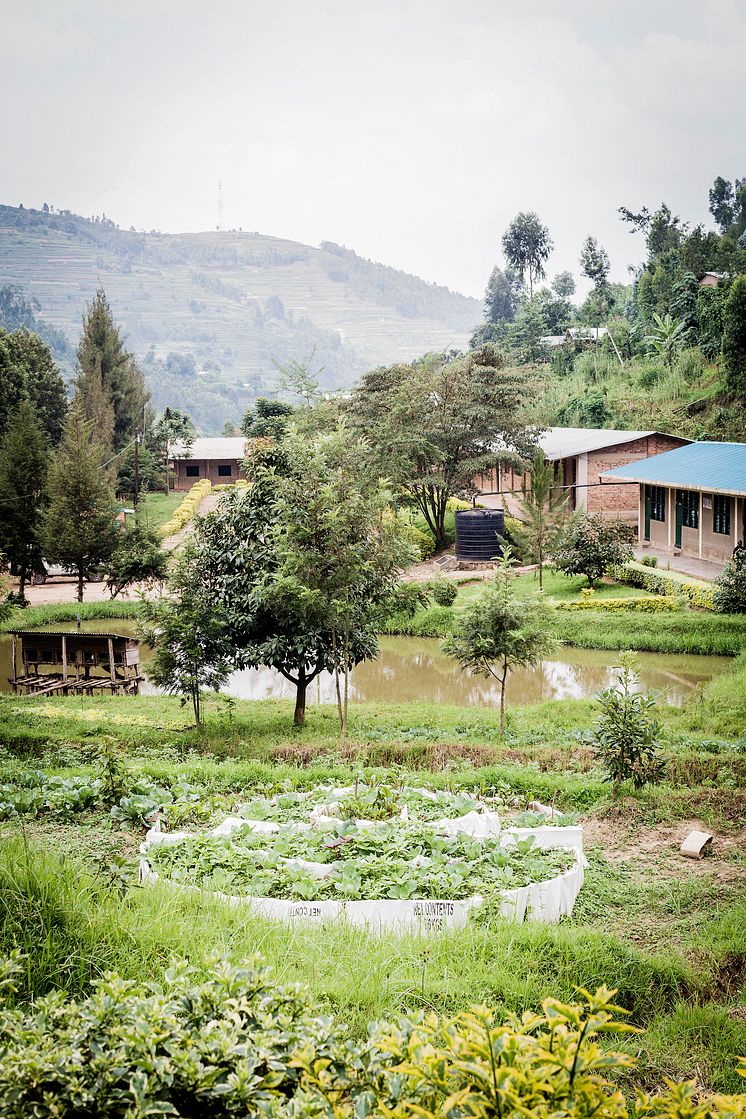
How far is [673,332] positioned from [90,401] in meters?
27.4

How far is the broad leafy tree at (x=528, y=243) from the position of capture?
72.5m

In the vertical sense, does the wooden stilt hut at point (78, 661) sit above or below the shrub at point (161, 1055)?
below

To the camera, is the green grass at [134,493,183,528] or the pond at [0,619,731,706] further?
the green grass at [134,493,183,528]

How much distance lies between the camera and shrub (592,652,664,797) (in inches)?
334

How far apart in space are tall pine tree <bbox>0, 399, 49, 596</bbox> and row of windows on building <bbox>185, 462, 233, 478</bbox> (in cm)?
2326

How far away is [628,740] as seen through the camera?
8469 mm

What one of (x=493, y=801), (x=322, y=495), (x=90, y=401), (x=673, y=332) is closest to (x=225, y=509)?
(x=322, y=495)

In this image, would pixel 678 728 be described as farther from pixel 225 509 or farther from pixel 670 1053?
pixel 670 1053

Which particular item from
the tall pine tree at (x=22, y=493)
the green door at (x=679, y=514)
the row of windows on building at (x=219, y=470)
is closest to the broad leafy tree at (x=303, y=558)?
the green door at (x=679, y=514)

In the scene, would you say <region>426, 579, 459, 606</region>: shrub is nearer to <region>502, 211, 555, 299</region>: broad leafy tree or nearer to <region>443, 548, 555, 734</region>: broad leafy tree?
<region>443, 548, 555, 734</region>: broad leafy tree

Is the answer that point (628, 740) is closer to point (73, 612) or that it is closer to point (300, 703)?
point (300, 703)

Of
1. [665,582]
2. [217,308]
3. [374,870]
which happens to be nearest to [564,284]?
[665,582]

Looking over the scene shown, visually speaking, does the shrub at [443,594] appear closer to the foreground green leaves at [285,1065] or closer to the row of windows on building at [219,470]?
the foreground green leaves at [285,1065]

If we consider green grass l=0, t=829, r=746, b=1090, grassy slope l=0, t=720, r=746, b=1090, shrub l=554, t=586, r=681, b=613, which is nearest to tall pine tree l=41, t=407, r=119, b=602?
shrub l=554, t=586, r=681, b=613
